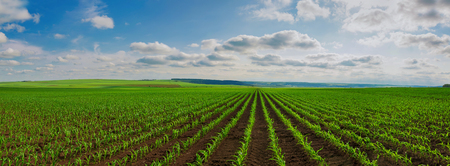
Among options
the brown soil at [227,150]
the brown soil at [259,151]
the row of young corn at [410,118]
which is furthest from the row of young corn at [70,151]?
the row of young corn at [410,118]

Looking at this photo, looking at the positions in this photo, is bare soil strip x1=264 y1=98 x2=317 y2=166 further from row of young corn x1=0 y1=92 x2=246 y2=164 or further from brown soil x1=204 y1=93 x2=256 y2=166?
row of young corn x1=0 y1=92 x2=246 y2=164

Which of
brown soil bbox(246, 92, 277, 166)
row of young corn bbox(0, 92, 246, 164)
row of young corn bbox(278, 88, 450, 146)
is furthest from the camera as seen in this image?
row of young corn bbox(278, 88, 450, 146)

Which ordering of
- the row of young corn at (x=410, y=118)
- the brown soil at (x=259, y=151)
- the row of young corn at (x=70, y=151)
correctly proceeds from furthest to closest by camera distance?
1. the row of young corn at (x=410, y=118)
2. the brown soil at (x=259, y=151)
3. the row of young corn at (x=70, y=151)

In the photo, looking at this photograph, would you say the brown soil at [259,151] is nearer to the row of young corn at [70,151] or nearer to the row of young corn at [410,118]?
the row of young corn at [70,151]

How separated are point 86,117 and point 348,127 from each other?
2199cm

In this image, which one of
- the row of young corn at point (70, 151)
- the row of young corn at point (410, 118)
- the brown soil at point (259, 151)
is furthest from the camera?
the row of young corn at point (410, 118)

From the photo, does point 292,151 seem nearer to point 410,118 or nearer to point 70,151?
point 70,151

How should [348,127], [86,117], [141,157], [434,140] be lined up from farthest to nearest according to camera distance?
[86,117] → [348,127] → [434,140] → [141,157]

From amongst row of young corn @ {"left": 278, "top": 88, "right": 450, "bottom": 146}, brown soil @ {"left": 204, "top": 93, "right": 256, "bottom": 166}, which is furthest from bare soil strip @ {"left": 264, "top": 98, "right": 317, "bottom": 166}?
row of young corn @ {"left": 278, "top": 88, "right": 450, "bottom": 146}

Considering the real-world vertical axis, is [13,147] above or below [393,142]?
below

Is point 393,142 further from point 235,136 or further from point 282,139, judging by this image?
point 235,136

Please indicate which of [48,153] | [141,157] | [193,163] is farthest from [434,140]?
[48,153]

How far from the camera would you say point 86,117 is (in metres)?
16.7

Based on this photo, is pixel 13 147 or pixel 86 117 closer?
pixel 13 147
